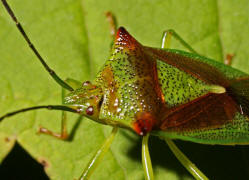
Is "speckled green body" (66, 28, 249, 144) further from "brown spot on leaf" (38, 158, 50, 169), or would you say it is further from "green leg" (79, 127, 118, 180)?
"brown spot on leaf" (38, 158, 50, 169)

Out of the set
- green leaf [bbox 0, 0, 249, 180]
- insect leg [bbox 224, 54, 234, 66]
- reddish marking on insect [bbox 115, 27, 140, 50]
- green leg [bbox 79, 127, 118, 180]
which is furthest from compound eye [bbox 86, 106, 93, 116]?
insect leg [bbox 224, 54, 234, 66]

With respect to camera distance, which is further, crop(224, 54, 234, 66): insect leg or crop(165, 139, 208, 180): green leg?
crop(224, 54, 234, 66): insect leg

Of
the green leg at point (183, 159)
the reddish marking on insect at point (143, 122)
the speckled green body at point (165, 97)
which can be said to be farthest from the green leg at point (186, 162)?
the reddish marking on insect at point (143, 122)

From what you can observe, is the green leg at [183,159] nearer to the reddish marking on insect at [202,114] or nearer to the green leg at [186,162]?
the green leg at [186,162]

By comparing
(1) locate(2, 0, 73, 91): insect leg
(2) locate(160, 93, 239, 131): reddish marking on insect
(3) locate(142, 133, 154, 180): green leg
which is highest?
(1) locate(2, 0, 73, 91): insect leg

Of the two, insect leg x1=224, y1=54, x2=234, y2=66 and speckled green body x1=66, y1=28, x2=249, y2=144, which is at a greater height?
insect leg x1=224, y1=54, x2=234, y2=66

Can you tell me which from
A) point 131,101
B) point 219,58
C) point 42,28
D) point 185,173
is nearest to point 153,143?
point 185,173
